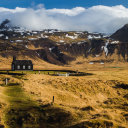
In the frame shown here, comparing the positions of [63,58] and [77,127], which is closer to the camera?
[77,127]

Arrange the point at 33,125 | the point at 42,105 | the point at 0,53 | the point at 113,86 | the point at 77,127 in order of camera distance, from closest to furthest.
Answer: the point at 77,127 → the point at 33,125 → the point at 42,105 → the point at 113,86 → the point at 0,53

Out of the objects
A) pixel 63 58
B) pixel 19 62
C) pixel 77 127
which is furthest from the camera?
pixel 63 58

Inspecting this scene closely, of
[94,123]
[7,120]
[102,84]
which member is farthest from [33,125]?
[102,84]

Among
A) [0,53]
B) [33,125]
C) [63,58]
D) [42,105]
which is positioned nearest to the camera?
[33,125]

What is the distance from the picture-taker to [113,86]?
4903cm

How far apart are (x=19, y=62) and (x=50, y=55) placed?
113401 millimetres

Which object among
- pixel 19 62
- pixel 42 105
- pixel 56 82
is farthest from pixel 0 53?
pixel 42 105

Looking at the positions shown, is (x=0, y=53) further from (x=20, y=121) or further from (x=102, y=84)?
(x=20, y=121)

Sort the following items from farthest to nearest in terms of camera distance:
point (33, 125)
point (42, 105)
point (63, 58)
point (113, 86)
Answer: point (63, 58), point (113, 86), point (42, 105), point (33, 125)

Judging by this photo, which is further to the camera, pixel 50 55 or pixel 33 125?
pixel 50 55

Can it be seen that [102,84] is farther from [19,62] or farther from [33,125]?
[19,62]

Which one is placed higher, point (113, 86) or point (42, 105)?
point (42, 105)

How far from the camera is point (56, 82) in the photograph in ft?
148

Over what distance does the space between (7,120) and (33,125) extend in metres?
2.66
